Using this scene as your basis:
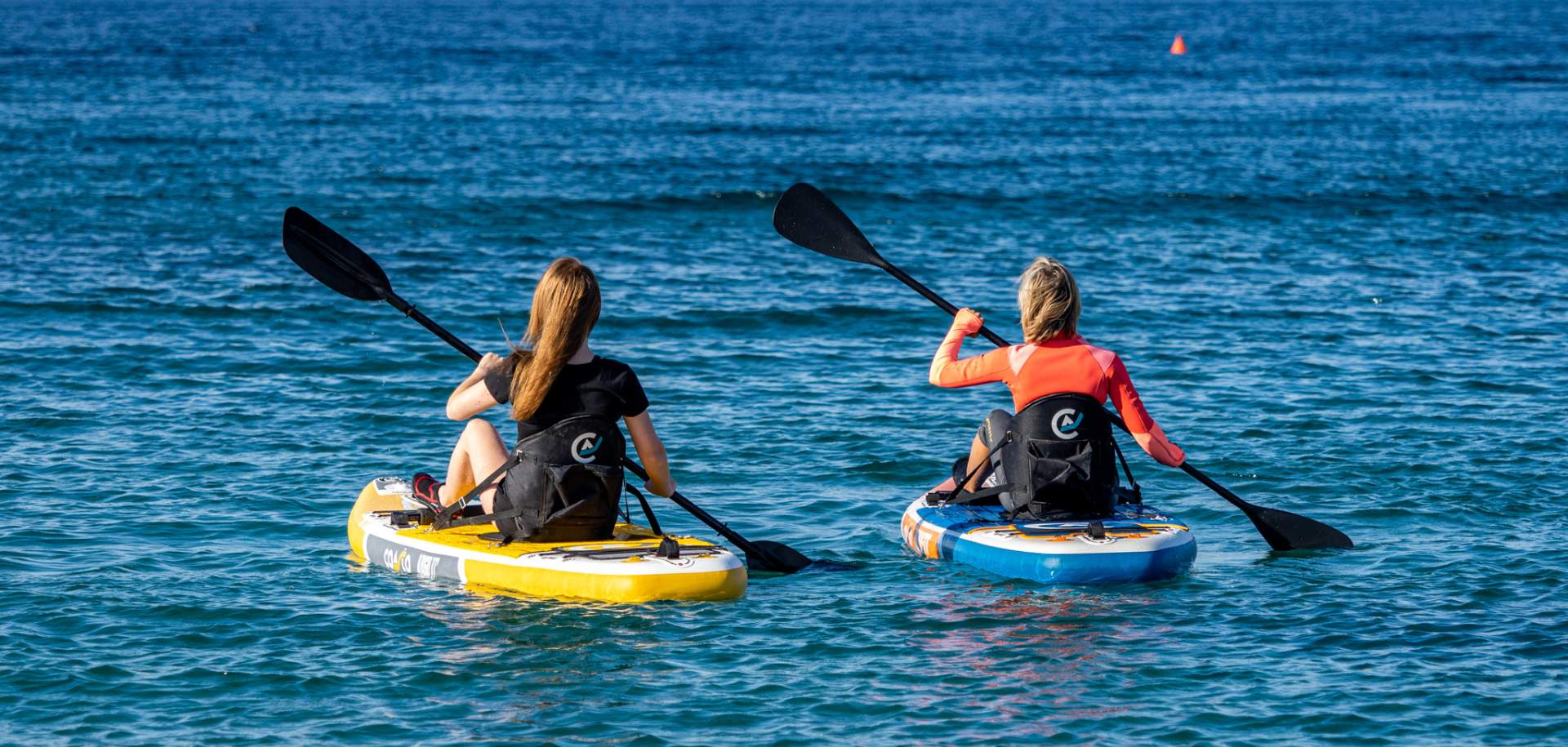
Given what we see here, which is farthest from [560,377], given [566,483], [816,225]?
[816,225]

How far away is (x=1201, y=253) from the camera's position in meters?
20.7

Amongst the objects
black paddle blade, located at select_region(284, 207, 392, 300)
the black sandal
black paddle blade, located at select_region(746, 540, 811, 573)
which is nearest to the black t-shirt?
the black sandal

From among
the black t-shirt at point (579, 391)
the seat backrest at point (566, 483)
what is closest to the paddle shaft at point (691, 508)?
the seat backrest at point (566, 483)

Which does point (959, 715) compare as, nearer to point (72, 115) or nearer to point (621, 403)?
point (621, 403)

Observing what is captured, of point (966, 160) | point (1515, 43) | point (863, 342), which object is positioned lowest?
point (863, 342)

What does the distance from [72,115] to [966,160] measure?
683 inches

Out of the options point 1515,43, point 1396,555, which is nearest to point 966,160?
point 1396,555

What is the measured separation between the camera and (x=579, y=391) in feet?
25.2

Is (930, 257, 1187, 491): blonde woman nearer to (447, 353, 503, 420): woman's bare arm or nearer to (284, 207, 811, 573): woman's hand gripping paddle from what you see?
(284, 207, 811, 573): woman's hand gripping paddle

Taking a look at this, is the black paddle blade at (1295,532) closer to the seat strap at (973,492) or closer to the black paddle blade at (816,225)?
the seat strap at (973,492)

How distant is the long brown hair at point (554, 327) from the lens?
741cm

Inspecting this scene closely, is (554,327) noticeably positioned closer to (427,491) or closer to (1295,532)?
(427,491)

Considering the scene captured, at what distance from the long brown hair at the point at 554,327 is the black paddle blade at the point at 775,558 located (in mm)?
1702

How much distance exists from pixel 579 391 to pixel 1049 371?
221cm
